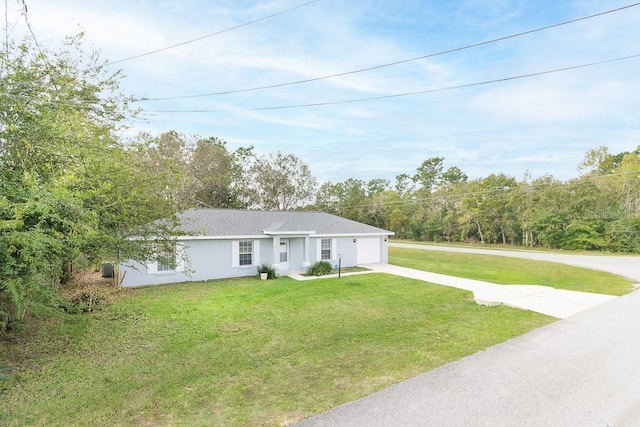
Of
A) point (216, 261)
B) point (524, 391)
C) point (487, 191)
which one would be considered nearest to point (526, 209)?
point (487, 191)

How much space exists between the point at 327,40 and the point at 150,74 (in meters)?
5.91

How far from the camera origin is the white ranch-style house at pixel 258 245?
1308cm

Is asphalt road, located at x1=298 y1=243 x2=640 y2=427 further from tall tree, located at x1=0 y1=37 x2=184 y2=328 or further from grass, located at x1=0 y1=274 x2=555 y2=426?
tall tree, located at x1=0 y1=37 x2=184 y2=328

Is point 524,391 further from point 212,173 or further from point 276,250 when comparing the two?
point 212,173

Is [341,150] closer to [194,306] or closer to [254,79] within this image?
[254,79]

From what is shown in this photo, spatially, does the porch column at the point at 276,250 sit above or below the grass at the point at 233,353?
above

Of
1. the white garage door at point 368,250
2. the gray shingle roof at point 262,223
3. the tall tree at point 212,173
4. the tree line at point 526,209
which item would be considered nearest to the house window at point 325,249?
the gray shingle roof at point 262,223

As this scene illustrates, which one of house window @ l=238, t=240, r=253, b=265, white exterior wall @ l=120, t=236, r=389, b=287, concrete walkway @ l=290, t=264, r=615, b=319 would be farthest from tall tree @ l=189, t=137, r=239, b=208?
concrete walkway @ l=290, t=264, r=615, b=319

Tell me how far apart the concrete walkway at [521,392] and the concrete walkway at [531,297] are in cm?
244

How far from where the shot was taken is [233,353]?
5.70 meters

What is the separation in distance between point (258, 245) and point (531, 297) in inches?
423

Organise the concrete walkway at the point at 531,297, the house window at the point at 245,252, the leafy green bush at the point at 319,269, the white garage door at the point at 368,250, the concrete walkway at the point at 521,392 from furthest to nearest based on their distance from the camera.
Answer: the white garage door at the point at 368,250, the leafy green bush at the point at 319,269, the house window at the point at 245,252, the concrete walkway at the point at 531,297, the concrete walkway at the point at 521,392

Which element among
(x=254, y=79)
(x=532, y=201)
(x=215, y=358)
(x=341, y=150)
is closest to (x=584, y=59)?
(x=254, y=79)

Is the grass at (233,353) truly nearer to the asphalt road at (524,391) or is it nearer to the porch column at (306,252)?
the asphalt road at (524,391)
